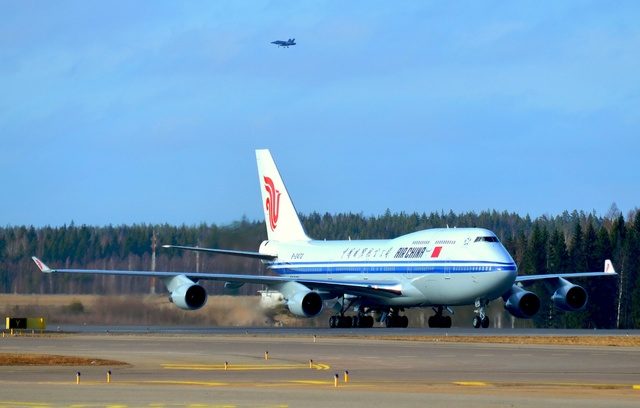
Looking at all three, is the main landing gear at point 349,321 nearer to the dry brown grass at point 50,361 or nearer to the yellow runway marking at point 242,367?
the dry brown grass at point 50,361

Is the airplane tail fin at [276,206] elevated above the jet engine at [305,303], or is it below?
above

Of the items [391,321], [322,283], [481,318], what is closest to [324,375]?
[322,283]

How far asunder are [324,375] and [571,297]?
32385 mm

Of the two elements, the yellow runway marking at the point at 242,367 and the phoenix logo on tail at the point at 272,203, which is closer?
the yellow runway marking at the point at 242,367

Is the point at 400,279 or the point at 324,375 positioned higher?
the point at 400,279

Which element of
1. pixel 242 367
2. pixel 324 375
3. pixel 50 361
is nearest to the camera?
pixel 324 375

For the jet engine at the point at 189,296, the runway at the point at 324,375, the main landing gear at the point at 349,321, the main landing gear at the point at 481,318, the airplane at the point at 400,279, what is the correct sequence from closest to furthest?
the runway at the point at 324,375
the airplane at the point at 400,279
the jet engine at the point at 189,296
the main landing gear at the point at 481,318
the main landing gear at the point at 349,321

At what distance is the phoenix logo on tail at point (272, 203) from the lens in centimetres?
6538

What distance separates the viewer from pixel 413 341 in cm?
4078

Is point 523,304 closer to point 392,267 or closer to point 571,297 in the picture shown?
point 571,297

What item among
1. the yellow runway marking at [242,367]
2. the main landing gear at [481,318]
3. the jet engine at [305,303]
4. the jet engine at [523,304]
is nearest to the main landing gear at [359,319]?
the jet engine at [305,303]

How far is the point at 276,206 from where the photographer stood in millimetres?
65438

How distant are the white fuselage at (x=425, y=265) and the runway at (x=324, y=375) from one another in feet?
38.0

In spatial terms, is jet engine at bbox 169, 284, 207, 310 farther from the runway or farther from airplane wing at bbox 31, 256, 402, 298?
the runway
